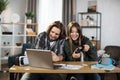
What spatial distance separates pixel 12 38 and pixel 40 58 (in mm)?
3807

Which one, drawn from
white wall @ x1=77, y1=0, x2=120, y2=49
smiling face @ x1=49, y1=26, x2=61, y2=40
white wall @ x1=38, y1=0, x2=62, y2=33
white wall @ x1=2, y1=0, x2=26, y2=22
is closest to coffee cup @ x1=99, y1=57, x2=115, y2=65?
smiling face @ x1=49, y1=26, x2=61, y2=40

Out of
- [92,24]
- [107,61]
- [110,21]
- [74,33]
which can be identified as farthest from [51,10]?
[107,61]

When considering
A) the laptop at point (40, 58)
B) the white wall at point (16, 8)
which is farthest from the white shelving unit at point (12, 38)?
the laptop at point (40, 58)

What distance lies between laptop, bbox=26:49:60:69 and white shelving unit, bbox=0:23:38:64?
3223 millimetres

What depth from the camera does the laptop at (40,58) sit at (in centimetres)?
233

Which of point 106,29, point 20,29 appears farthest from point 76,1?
point 20,29

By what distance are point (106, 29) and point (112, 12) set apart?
0.47 metres

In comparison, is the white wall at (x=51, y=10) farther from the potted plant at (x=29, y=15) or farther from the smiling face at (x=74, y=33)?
the smiling face at (x=74, y=33)

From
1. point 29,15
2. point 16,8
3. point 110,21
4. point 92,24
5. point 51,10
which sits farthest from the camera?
point 16,8

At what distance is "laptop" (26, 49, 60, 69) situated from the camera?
91.9 inches

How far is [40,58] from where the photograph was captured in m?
2.39

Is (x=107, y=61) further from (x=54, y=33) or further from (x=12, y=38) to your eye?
(x=12, y=38)

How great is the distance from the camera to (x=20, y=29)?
6.40 meters

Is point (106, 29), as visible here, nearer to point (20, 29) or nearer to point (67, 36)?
point (20, 29)
